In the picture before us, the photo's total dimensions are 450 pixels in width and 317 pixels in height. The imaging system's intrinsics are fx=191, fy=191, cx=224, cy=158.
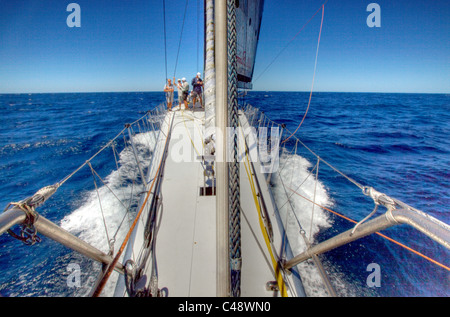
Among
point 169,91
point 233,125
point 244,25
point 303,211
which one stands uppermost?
point 244,25

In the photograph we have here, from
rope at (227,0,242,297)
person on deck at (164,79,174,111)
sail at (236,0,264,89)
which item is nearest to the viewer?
rope at (227,0,242,297)

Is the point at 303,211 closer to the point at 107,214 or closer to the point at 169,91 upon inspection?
the point at 107,214

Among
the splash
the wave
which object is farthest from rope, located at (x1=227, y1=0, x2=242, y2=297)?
the wave

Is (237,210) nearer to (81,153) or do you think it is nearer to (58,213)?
(58,213)

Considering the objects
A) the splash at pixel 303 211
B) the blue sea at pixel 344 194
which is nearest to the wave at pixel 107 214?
the blue sea at pixel 344 194

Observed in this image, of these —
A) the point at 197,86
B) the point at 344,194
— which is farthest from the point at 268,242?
the point at 197,86

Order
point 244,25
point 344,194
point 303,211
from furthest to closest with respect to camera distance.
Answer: point 244,25
point 344,194
point 303,211

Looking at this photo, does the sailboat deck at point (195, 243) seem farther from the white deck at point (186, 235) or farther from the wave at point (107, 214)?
the wave at point (107, 214)

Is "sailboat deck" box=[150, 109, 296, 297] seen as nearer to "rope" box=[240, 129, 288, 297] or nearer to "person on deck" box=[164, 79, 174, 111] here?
"rope" box=[240, 129, 288, 297]

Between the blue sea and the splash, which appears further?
the blue sea

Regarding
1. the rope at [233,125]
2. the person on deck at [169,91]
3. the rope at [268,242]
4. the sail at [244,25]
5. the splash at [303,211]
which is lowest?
the splash at [303,211]

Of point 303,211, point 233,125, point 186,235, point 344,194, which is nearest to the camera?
point 233,125

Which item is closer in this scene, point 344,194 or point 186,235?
point 186,235

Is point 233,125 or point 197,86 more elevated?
point 197,86
